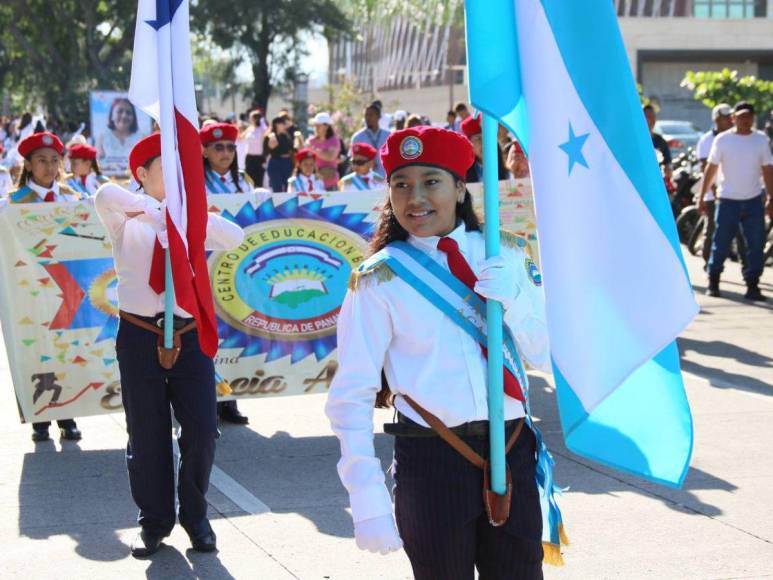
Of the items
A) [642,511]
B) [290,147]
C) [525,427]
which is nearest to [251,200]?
[642,511]

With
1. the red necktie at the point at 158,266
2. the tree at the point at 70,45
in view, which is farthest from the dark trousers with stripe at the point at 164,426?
the tree at the point at 70,45

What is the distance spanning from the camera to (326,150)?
51.9ft

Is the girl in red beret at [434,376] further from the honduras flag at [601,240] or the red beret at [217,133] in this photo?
the red beret at [217,133]

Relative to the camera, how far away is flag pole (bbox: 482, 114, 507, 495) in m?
3.50

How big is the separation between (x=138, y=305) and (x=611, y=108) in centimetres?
301

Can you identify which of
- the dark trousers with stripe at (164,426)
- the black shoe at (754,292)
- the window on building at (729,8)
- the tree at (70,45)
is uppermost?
the window on building at (729,8)

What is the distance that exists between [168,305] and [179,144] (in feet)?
2.29

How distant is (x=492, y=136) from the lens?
3605mm

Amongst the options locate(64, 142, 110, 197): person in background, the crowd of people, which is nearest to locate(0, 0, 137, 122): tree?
the crowd of people

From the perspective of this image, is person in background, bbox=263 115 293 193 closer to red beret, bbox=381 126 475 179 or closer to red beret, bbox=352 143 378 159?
red beret, bbox=352 143 378 159

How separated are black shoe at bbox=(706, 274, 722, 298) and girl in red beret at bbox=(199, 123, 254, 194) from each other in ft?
22.4

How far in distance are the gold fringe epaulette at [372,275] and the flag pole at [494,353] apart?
0.28 m

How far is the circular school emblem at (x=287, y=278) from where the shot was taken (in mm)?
8352

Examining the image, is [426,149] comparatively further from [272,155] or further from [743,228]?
[272,155]
